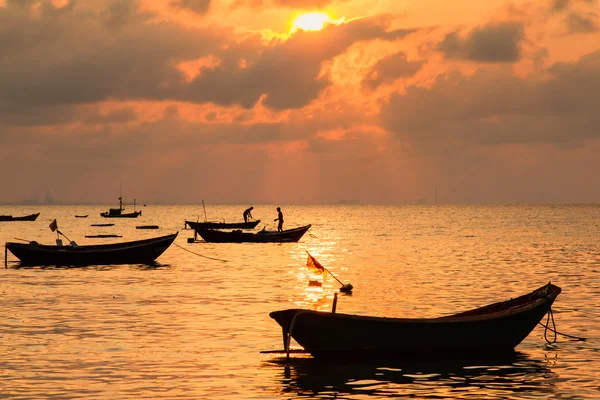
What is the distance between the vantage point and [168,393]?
1827 centimetres

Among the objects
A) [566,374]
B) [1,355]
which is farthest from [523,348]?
[1,355]

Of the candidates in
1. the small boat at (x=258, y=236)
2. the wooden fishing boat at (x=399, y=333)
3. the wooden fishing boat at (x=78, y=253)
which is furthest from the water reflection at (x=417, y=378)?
the small boat at (x=258, y=236)

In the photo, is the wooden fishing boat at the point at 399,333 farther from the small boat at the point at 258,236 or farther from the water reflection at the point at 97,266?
the small boat at the point at 258,236

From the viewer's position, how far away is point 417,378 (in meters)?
20.2

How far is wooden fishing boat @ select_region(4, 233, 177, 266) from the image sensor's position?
5247 cm

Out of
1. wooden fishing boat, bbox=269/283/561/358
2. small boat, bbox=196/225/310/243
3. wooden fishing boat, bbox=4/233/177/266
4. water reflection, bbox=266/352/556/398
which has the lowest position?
water reflection, bbox=266/352/556/398

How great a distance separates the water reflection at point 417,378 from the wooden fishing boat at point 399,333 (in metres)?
0.46

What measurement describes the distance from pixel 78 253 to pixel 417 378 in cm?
3679

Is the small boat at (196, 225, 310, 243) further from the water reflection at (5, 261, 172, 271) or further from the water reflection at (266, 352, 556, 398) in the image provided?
the water reflection at (266, 352, 556, 398)

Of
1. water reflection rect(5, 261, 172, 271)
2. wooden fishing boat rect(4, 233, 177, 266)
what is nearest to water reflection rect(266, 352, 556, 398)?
water reflection rect(5, 261, 172, 271)

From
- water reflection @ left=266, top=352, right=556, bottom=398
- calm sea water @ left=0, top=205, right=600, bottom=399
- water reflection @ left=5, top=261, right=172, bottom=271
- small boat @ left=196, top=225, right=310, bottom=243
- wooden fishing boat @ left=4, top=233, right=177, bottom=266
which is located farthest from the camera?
small boat @ left=196, top=225, right=310, bottom=243

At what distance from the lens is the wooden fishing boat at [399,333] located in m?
21.8

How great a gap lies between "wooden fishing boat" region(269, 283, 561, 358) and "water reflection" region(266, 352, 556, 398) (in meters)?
0.46

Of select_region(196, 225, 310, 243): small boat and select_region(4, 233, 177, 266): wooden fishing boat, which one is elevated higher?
select_region(196, 225, 310, 243): small boat
